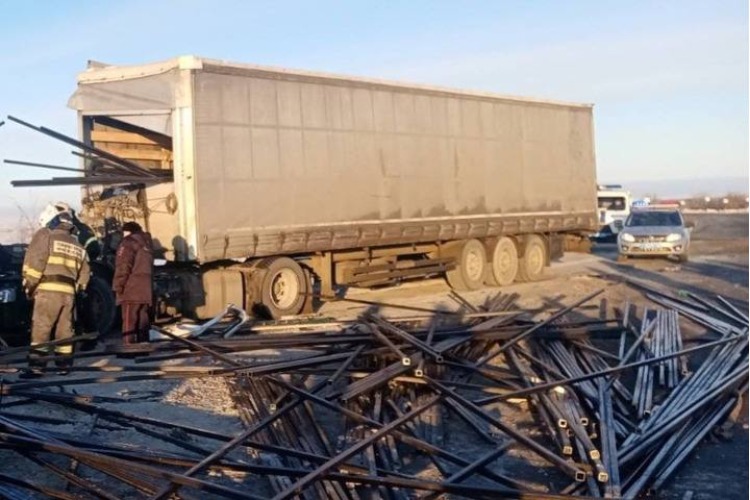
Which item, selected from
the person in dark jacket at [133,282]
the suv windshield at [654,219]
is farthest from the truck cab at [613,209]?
the person in dark jacket at [133,282]

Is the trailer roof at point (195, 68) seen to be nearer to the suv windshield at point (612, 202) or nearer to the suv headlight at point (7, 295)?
the suv headlight at point (7, 295)

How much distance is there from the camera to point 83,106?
1540 cm

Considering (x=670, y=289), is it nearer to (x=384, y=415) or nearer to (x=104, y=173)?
(x=104, y=173)

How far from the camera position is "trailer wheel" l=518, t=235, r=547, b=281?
22.7m

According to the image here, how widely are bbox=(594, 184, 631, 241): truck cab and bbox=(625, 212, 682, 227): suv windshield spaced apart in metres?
8.59

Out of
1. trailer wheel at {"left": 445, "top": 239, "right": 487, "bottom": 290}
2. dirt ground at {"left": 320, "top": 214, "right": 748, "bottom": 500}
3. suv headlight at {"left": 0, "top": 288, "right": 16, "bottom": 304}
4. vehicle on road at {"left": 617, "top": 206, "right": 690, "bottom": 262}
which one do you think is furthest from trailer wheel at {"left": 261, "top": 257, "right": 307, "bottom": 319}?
vehicle on road at {"left": 617, "top": 206, "right": 690, "bottom": 262}

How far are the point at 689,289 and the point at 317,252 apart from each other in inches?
305

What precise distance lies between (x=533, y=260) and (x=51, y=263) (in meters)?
14.3

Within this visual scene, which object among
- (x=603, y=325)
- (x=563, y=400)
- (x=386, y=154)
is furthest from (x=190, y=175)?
(x=563, y=400)

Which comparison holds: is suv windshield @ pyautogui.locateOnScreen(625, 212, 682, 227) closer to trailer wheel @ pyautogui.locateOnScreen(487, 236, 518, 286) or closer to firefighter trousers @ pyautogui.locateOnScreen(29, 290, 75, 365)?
trailer wheel @ pyautogui.locateOnScreen(487, 236, 518, 286)

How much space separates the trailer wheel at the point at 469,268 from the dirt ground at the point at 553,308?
1.14 feet

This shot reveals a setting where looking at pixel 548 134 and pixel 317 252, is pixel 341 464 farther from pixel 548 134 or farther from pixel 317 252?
pixel 548 134

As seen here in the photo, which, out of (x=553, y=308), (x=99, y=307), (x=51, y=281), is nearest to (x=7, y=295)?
(x=99, y=307)

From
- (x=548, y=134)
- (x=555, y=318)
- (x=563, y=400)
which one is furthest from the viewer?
(x=548, y=134)
